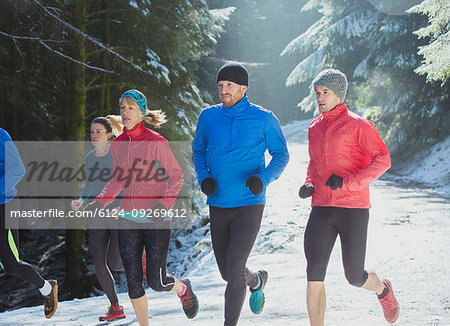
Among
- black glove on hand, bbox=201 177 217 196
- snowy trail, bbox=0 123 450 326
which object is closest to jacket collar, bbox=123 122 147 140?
black glove on hand, bbox=201 177 217 196

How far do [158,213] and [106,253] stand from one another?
4.11 feet

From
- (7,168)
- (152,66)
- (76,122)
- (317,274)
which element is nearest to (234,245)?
(317,274)

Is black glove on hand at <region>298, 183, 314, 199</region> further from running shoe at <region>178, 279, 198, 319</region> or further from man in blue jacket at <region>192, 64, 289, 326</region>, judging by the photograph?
running shoe at <region>178, 279, 198, 319</region>

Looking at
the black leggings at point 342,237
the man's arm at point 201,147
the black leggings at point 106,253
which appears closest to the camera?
the black leggings at point 342,237

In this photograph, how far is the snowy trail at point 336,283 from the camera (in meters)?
5.20

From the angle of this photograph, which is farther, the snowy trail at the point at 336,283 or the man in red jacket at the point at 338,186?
the snowy trail at the point at 336,283

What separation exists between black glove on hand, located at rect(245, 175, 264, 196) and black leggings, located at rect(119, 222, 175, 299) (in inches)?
34.1

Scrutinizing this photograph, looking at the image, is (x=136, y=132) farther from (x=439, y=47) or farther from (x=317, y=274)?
(x=439, y=47)

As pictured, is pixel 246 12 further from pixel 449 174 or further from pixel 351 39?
pixel 449 174

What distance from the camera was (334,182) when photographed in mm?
4008

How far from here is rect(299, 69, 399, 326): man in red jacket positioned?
4.08 m

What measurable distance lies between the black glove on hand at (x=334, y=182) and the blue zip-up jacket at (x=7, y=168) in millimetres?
2787

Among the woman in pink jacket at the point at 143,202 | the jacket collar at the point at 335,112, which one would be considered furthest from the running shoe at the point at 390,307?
the woman in pink jacket at the point at 143,202

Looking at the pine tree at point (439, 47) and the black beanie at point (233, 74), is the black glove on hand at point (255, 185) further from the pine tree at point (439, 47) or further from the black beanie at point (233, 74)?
the pine tree at point (439, 47)
